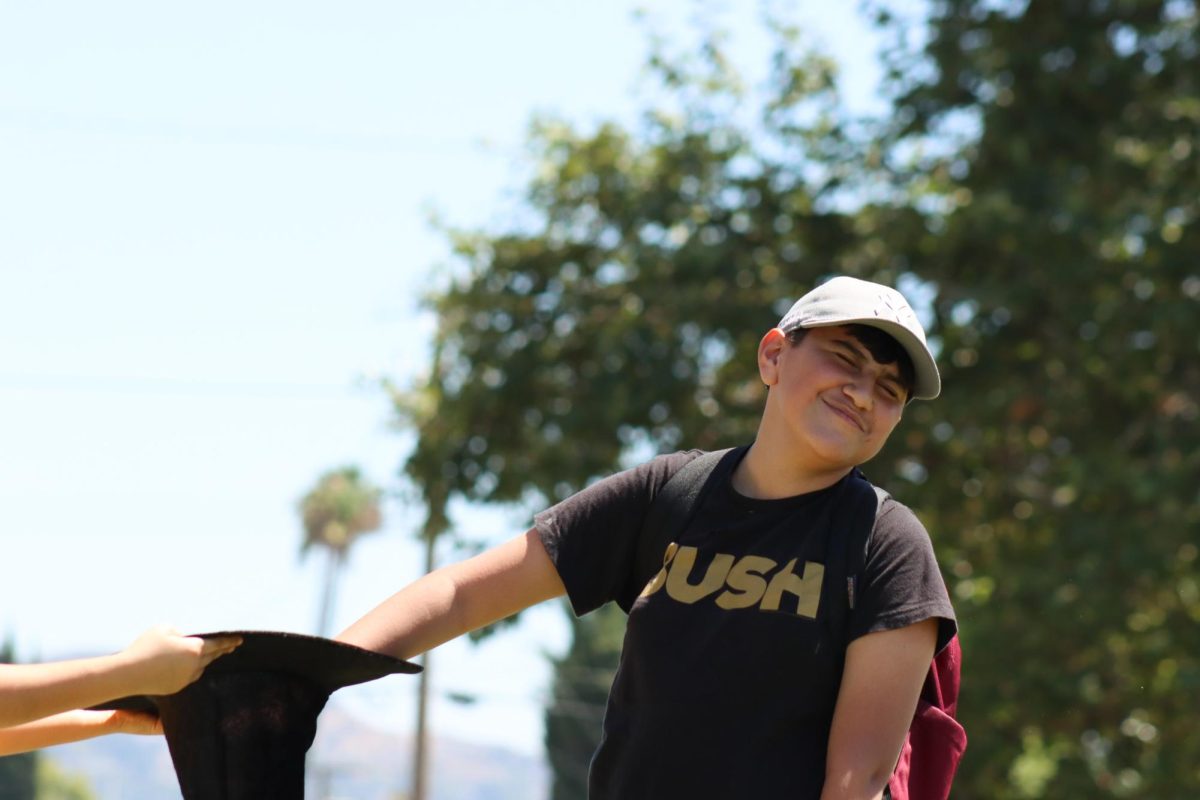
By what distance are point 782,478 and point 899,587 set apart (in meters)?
0.27

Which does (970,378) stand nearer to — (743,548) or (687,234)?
(687,234)

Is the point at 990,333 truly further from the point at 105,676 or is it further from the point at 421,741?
the point at 421,741

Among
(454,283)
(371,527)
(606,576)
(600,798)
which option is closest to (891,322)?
(606,576)

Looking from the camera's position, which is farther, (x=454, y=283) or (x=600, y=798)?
(x=454, y=283)

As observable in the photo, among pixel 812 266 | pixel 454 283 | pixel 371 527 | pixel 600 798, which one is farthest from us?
pixel 371 527

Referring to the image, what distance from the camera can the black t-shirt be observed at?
6.88ft

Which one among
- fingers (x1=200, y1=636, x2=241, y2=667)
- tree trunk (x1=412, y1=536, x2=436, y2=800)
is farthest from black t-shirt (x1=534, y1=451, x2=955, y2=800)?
tree trunk (x1=412, y1=536, x2=436, y2=800)

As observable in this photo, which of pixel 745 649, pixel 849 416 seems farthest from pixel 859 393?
pixel 745 649

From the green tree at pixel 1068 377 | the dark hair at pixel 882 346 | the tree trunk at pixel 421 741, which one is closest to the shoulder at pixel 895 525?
the dark hair at pixel 882 346

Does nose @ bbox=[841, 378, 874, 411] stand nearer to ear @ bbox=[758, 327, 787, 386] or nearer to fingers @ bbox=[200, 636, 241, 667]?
ear @ bbox=[758, 327, 787, 386]

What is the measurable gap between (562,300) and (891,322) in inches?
441

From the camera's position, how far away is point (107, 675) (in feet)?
6.49

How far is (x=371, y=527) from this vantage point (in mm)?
50781

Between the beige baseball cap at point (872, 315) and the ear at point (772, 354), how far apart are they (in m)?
0.02
